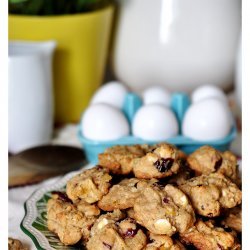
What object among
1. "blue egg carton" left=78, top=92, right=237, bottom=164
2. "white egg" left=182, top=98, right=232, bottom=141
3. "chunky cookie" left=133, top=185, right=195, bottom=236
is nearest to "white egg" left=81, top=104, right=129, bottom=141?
"blue egg carton" left=78, top=92, right=237, bottom=164

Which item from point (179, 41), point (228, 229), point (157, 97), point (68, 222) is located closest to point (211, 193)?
point (228, 229)

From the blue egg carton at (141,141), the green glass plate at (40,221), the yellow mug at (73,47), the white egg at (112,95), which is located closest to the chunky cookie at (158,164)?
the green glass plate at (40,221)

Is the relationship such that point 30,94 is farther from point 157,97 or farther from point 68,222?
point 68,222

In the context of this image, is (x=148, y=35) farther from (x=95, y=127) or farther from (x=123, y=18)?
(x=95, y=127)

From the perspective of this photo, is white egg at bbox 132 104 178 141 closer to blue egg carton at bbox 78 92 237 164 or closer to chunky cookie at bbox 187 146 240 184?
blue egg carton at bbox 78 92 237 164

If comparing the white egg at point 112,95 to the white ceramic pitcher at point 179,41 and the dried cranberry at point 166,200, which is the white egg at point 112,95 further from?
the dried cranberry at point 166,200

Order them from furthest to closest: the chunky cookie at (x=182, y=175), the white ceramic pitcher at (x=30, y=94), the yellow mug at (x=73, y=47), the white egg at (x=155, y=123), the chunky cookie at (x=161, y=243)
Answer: the yellow mug at (x=73, y=47) → the white ceramic pitcher at (x=30, y=94) → the white egg at (x=155, y=123) → the chunky cookie at (x=182, y=175) → the chunky cookie at (x=161, y=243)
